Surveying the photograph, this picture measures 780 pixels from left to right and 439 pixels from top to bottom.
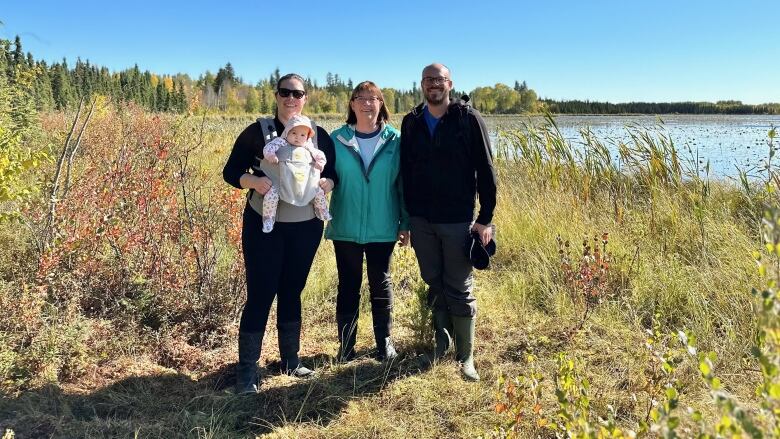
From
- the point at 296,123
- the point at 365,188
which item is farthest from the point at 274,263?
the point at 296,123

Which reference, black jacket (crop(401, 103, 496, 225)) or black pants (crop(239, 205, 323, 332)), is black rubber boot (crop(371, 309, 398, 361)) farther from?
black jacket (crop(401, 103, 496, 225))

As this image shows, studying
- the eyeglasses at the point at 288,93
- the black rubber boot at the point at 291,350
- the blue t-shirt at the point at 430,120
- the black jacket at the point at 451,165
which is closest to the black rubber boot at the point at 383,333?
the black rubber boot at the point at 291,350

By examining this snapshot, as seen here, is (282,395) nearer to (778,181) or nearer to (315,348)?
(315,348)

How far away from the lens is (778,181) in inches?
174

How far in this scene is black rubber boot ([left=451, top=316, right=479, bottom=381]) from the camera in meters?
3.32

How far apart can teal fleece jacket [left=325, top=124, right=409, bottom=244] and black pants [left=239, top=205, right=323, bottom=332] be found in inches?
8.4

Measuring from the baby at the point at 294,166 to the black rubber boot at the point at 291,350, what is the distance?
0.74m

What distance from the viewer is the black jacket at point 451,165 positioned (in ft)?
10.1

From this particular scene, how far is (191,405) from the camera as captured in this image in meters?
2.91

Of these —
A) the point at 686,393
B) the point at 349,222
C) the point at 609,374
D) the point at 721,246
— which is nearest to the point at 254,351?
the point at 349,222

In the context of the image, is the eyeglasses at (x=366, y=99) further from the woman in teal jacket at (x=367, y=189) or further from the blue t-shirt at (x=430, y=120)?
the blue t-shirt at (x=430, y=120)

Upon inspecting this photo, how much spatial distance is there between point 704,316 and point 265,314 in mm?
3065

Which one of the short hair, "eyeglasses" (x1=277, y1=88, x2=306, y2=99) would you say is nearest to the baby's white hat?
"eyeglasses" (x1=277, y1=88, x2=306, y2=99)

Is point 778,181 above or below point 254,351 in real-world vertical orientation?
above
